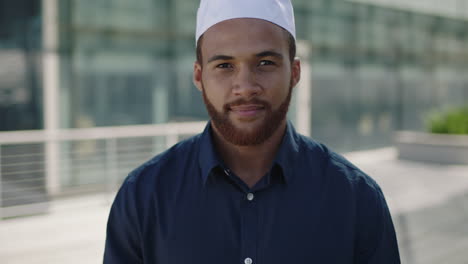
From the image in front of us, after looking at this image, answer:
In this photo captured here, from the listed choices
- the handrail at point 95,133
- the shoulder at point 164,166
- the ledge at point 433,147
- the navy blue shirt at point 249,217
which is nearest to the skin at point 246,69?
the navy blue shirt at point 249,217

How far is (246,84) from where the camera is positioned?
1615mm

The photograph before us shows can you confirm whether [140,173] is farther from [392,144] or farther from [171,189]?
[392,144]

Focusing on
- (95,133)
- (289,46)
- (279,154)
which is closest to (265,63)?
(289,46)

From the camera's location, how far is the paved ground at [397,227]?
15.5 ft

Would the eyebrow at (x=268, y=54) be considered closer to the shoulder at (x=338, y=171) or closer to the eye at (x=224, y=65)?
the eye at (x=224, y=65)

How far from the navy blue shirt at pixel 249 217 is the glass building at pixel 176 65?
5796 mm

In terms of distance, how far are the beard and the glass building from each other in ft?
19.2

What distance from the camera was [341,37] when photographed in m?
11.6

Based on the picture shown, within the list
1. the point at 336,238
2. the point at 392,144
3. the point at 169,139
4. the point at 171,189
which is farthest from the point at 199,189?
the point at 392,144

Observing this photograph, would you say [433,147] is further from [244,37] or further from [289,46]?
[244,37]

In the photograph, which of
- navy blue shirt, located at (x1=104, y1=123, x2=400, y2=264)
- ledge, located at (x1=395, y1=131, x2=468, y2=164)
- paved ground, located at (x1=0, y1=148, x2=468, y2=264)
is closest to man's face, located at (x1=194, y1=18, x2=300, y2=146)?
navy blue shirt, located at (x1=104, y1=123, x2=400, y2=264)

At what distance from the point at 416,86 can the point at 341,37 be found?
3.43 metres

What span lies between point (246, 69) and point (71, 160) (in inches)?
243

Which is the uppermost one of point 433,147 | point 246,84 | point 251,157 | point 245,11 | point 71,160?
point 245,11
